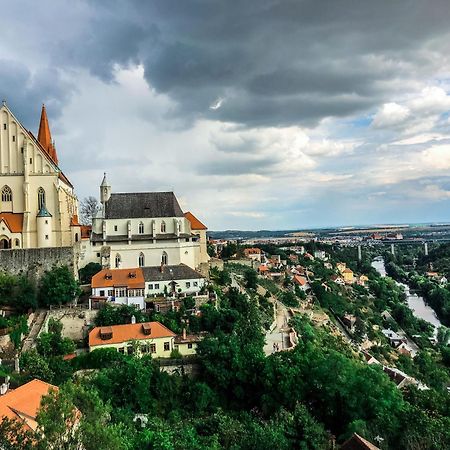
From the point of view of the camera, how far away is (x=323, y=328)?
60781mm

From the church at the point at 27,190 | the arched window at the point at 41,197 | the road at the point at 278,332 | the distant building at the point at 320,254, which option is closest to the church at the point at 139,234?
the church at the point at 27,190

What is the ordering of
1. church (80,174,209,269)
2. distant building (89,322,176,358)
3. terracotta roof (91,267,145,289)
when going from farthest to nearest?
1. church (80,174,209,269)
2. terracotta roof (91,267,145,289)
3. distant building (89,322,176,358)

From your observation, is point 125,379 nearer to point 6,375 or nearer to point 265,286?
point 6,375

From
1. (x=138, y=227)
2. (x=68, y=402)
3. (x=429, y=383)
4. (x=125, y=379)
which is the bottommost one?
(x=429, y=383)

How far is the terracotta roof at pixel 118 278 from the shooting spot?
145ft

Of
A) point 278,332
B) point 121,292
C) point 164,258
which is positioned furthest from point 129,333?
point 278,332

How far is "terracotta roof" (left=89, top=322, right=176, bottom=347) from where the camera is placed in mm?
36875

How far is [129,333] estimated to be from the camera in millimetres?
37625

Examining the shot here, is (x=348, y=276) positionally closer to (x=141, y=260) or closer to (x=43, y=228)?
(x=141, y=260)

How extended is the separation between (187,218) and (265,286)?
17.9 metres

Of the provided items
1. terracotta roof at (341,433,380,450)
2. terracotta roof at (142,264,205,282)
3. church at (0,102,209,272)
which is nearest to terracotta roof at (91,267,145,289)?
terracotta roof at (142,264,205,282)

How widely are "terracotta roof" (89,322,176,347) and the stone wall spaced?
9876 mm

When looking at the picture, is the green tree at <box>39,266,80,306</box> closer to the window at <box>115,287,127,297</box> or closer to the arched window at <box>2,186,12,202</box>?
the window at <box>115,287,127,297</box>

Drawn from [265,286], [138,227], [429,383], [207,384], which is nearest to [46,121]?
[138,227]
